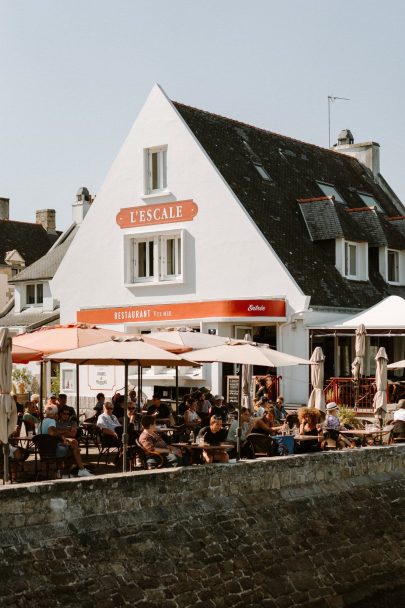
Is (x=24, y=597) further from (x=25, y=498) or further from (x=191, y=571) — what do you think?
(x=191, y=571)

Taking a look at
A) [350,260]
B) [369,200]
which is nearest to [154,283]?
[350,260]

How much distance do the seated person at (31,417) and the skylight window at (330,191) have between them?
18045mm

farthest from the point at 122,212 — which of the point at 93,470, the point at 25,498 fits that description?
the point at 25,498

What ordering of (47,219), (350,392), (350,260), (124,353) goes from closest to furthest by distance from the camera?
(124,353) < (350,392) < (350,260) < (47,219)

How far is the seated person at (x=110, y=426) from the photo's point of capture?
62.8ft

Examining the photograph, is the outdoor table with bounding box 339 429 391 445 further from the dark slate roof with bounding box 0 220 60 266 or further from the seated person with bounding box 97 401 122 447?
the dark slate roof with bounding box 0 220 60 266

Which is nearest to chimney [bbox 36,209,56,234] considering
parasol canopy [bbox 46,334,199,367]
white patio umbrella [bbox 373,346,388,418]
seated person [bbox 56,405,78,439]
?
white patio umbrella [bbox 373,346,388,418]

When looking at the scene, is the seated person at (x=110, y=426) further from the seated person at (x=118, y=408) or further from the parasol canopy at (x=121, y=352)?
the parasol canopy at (x=121, y=352)

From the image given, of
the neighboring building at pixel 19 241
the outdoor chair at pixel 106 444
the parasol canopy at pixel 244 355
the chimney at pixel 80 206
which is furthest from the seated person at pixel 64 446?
the neighboring building at pixel 19 241

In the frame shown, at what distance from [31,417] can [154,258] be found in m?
14.3

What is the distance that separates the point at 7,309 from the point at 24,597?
37696 millimetres

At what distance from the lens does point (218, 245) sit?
32.8 m

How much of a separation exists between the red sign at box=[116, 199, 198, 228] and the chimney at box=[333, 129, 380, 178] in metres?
12.5

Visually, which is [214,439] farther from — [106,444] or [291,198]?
[291,198]
